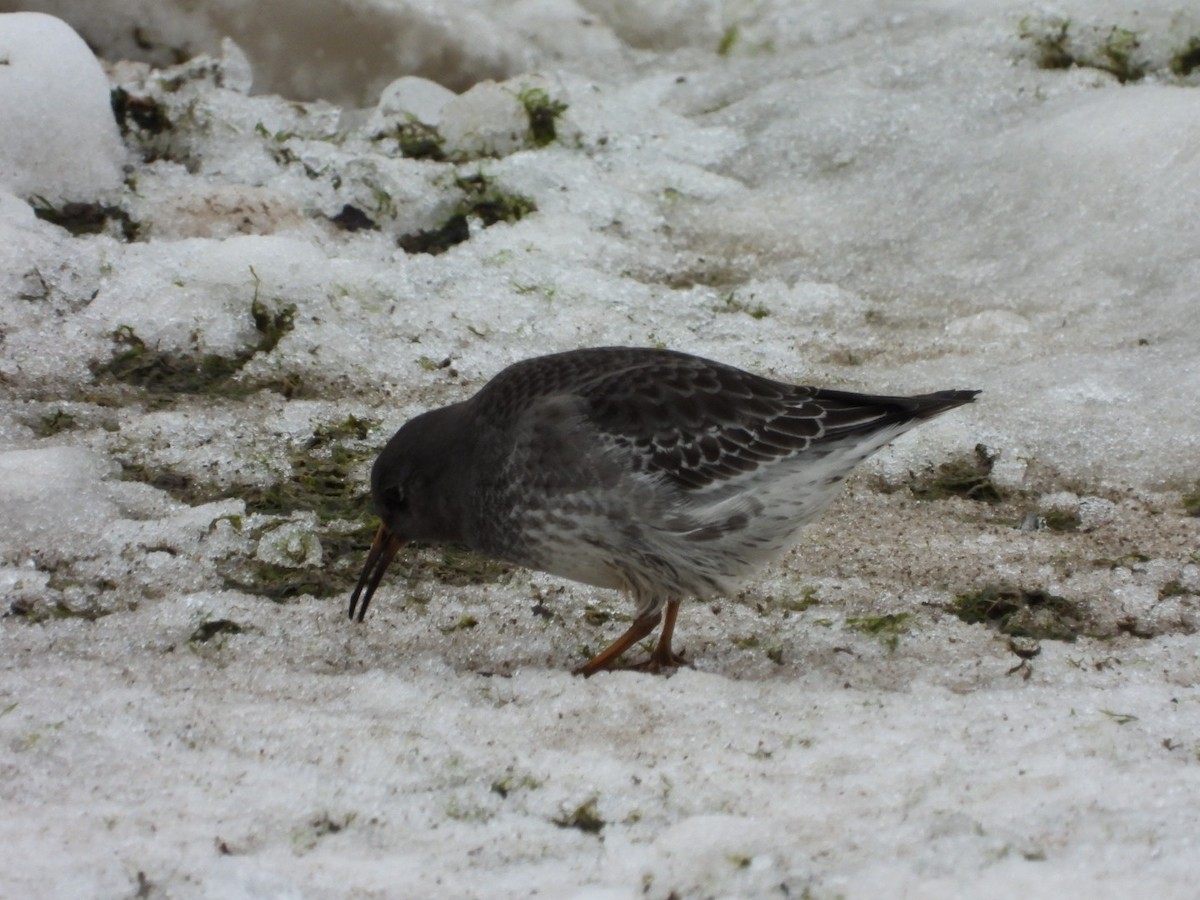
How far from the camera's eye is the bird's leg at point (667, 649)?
4.75 metres

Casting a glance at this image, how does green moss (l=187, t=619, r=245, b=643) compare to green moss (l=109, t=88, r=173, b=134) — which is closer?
green moss (l=187, t=619, r=245, b=643)

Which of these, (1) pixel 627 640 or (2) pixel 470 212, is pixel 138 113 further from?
(1) pixel 627 640

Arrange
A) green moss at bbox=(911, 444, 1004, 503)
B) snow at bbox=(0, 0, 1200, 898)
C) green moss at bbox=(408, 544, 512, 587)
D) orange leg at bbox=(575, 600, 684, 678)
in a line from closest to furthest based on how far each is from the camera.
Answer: snow at bbox=(0, 0, 1200, 898) → orange leg at bbox=(575, 600, 684, 678) → green moss at bbox=(408, 544, 512, 587) → green moss at bbox=(911, 444, 1004, 503)

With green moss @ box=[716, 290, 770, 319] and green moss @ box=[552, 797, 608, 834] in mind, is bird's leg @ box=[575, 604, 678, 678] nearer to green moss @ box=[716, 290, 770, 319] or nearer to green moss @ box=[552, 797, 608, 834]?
green moss @ box=[552, 797, 608, 834]

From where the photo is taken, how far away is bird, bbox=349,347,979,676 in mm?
4691

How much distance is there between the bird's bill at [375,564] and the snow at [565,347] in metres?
0.11

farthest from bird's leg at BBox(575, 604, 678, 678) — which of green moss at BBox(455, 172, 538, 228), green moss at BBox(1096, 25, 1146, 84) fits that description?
green moss at BBox(1096, 25, 1146, 84)

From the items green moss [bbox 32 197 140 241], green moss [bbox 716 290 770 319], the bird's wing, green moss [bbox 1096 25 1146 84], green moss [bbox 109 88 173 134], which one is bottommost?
green moss [bbox 32 197 140 241]

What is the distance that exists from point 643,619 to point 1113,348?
10.4 feet

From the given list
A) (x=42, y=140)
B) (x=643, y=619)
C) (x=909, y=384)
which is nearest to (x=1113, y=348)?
(x=909, y=384)

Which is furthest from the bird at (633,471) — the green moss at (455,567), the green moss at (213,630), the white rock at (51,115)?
the white rock at (51,115)

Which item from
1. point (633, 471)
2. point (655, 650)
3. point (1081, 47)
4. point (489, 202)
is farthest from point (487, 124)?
point (655, 650)

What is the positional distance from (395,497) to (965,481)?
8.24ft

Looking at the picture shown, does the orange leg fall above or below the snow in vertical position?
below
